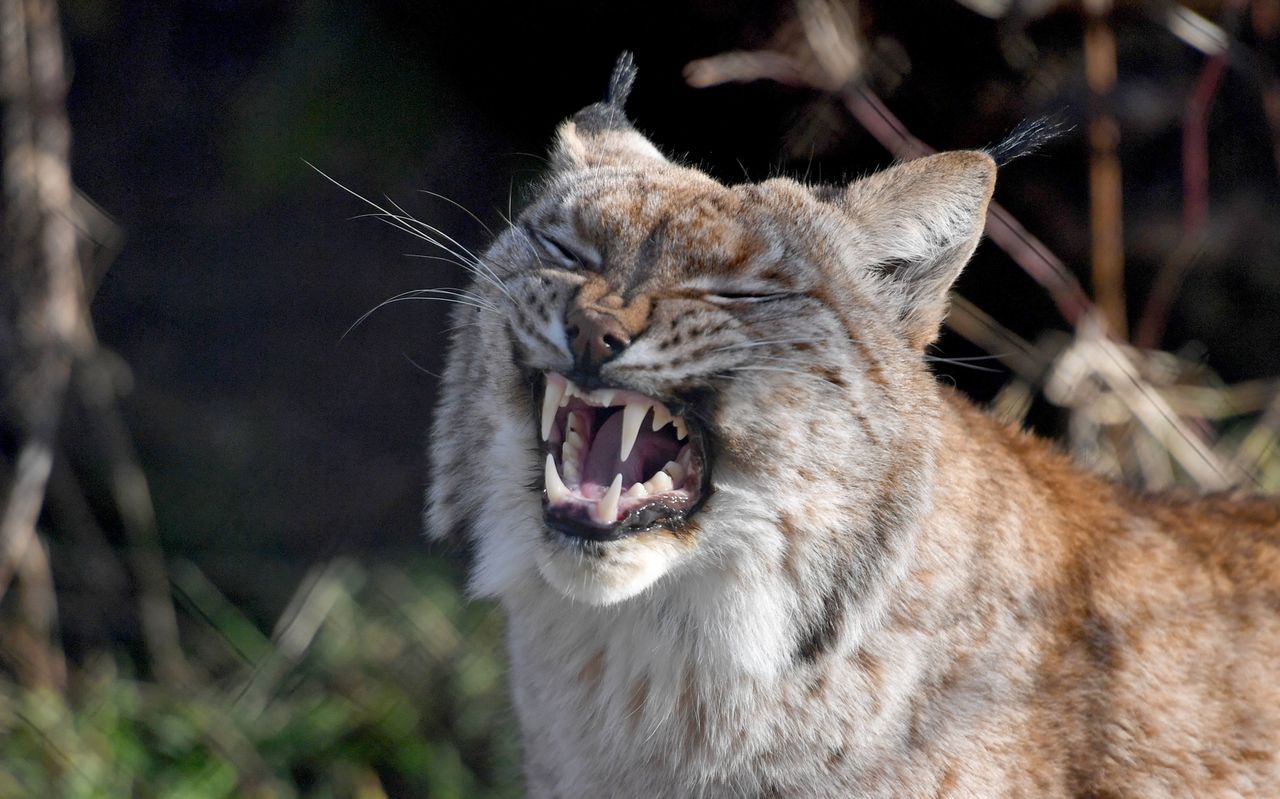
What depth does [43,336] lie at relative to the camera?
4.71 m

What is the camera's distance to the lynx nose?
7.57 ft

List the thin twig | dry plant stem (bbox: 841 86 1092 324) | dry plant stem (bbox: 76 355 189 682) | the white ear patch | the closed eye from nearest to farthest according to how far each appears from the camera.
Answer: the closed eye
the white ear patch
dry plant stem (bbox: 841 86 1092 324)
the thin twig
dry plant stem (bbox: 76 355 189 682)

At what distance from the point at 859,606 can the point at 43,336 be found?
3470 mm

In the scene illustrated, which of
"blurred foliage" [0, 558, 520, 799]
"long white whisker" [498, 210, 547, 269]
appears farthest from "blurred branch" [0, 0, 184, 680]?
"long white whisker" [498, 210, 547, 269]

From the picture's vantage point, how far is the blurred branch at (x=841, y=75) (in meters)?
4.36

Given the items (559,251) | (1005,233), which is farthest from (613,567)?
(1005,233)

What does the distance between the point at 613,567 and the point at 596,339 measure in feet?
1.42

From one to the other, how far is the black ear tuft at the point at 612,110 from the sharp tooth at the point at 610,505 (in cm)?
128

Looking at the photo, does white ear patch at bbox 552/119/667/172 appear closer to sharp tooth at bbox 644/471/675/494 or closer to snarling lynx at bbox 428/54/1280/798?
snarling lynx at bbox 428/54/1280/798

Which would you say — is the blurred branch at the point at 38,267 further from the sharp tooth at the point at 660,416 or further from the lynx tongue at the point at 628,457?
the sharp tooth at the point at 660,416

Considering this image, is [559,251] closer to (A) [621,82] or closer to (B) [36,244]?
(A) [621,82]

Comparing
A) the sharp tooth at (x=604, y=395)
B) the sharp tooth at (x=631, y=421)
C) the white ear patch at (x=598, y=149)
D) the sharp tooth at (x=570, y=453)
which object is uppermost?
the white ear patch at (x=598, y=149)

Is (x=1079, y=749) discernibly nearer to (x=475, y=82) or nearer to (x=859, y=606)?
(x=859, y=606)

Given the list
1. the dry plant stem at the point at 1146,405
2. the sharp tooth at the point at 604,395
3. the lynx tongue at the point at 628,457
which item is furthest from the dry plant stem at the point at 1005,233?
the sharp tooth at the point at 604,395
